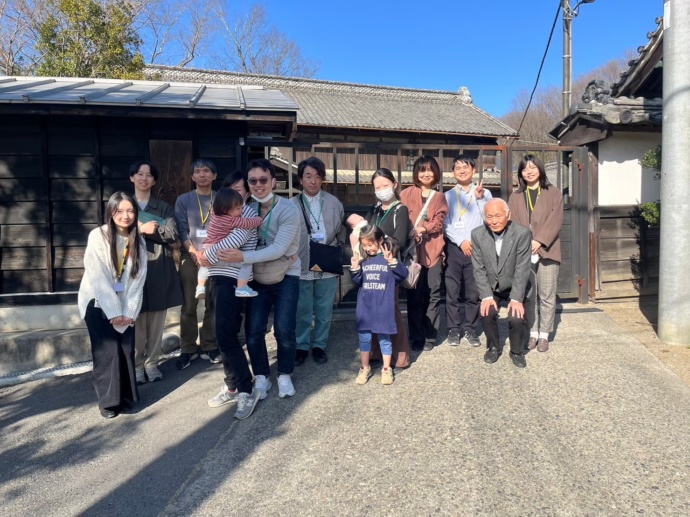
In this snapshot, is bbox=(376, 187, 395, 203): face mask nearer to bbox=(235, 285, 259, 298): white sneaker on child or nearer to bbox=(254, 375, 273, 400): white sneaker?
bbox=(235, 285, 259, 298): white sneaker on child

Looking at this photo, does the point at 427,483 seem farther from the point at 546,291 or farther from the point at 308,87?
the point at 308,87

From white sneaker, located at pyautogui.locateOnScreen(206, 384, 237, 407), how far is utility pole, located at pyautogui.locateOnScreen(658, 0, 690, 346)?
429cm

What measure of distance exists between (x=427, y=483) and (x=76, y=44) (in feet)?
43.3

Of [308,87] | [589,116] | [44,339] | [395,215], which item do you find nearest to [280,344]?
[395,215]

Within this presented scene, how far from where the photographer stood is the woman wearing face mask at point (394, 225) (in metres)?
4.23

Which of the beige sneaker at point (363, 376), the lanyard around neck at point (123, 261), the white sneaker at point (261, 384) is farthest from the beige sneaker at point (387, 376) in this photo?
the lanyard around neck at point (123, 261)

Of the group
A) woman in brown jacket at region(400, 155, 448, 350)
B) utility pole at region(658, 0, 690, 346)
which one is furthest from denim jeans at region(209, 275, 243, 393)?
utility pole at region(658, 0, 690, 346)

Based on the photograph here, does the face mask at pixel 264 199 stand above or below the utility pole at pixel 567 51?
below

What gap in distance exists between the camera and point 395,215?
169 inches

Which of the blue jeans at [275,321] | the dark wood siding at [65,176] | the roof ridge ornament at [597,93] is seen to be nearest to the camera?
the blue jeans at [275,321]

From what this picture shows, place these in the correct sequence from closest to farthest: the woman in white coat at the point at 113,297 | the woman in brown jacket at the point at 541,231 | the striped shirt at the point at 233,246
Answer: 1. the striped shirt at the point at 233,246
2. the woman in white coat at the point at 113,297
3. the woman in brown jacket at the point at 541,231

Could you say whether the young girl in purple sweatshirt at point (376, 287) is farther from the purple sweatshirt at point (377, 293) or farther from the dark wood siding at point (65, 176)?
the dark wood siding at point (65, 176)

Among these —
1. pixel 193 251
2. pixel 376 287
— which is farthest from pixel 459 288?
pixel 193 251

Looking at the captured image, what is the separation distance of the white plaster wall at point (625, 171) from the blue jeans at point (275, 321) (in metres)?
4.88
